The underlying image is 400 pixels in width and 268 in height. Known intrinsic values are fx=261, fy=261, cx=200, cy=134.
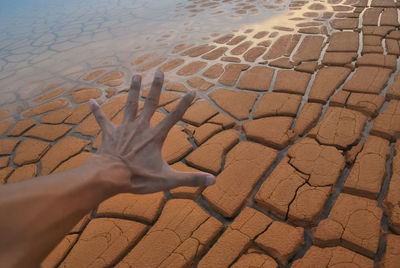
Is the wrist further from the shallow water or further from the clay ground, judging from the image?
the shallow water

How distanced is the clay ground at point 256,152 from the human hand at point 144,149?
0.53 metres

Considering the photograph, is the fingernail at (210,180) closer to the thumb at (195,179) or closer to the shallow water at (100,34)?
the thumb at (195,179)

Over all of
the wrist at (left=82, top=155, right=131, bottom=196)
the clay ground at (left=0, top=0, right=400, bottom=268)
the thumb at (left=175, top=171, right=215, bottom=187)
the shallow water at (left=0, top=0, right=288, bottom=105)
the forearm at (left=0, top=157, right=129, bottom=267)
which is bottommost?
the clay ground at (left=0, top=0, right=400, bottom=268)

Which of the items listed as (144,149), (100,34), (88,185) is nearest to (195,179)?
(144,149)

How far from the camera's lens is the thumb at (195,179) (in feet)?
3.45

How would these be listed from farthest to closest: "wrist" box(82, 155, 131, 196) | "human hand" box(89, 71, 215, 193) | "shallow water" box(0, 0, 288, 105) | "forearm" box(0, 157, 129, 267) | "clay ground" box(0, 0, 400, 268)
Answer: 1. "shallow water" box(0, 0, 288, 105)
2. "clay ground" box(0, 0, 400, 268)
3. "human hand" box(89, 71, 215, 193)
4. "wrist" box(82, 155, 131, 196)
5. "forearm" box(0, 157, 129, 267)

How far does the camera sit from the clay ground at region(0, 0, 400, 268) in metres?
1.40

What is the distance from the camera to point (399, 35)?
3.19 m

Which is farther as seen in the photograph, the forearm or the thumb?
the thumb

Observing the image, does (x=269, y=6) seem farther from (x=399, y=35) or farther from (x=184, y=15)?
(x=399, y=35)

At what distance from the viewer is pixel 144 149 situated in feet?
3.75

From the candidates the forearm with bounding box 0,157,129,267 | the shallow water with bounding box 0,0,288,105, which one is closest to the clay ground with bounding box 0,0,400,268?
the shallow water with bounding box 0,0,288,105

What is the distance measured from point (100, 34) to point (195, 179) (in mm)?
5136

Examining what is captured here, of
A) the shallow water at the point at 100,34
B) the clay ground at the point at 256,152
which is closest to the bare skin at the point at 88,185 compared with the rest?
the clay ground at the point at 256,152
